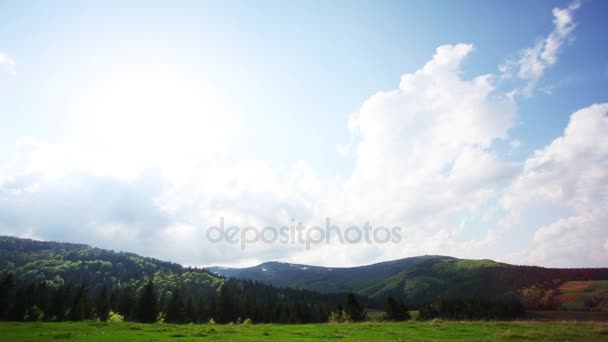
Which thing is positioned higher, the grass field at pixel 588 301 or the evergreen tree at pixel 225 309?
the evergreen tree at pixel 225 309

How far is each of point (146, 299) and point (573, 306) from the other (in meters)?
224

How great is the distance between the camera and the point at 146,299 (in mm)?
83375

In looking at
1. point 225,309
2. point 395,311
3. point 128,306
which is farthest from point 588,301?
point 128,306

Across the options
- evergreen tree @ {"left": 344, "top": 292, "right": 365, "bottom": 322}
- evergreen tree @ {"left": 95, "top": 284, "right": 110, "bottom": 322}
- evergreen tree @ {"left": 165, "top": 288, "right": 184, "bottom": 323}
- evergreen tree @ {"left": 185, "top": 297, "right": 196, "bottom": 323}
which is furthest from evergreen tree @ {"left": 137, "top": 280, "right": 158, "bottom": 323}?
evergreen tree @ {"left": 344, "top": 292, "right": 365, "bottom": 322}

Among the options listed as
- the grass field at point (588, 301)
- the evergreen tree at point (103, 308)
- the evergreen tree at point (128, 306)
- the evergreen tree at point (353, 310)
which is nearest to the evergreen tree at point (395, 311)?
the evergreen tree at point (353, 310)

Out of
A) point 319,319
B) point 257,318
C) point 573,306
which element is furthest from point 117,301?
point 573,306

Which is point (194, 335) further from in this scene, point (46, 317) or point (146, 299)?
point (46, 317)

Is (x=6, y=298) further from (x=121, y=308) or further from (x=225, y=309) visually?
(x=225, y=309)

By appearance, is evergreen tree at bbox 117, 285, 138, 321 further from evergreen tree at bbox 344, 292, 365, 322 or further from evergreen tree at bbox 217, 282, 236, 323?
evergreen tree at bbox 344, 292, 365, 322

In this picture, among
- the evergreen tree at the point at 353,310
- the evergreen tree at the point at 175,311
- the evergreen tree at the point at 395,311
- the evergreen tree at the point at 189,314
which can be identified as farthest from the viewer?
the evergreen tree at the point at 189,314

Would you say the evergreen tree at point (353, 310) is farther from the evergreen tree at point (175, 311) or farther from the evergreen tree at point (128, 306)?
the evergreen tree at point (128, 306)

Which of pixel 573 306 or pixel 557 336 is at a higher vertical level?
pixel 557 336

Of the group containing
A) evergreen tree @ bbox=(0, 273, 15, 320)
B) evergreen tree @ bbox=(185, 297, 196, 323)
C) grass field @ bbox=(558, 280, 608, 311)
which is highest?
evergreen tree @ bbox=(0, 273, 15, 320)

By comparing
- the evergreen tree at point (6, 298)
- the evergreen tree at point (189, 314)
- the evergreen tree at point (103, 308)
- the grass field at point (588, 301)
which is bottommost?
the grass field at point (588, 301)
